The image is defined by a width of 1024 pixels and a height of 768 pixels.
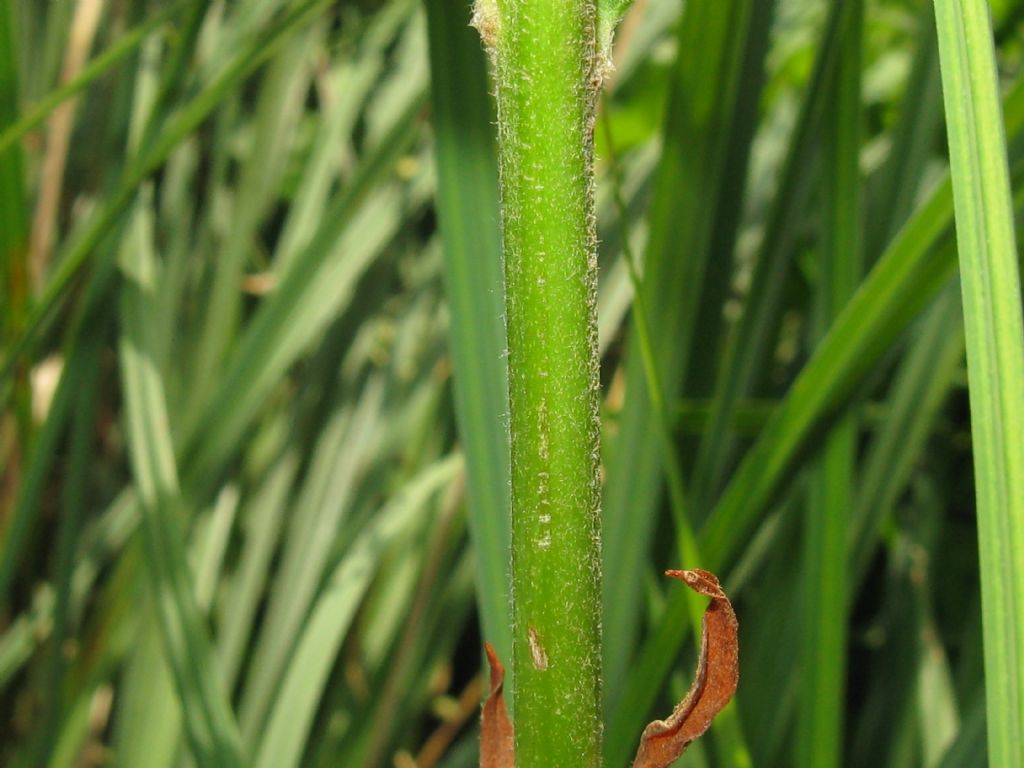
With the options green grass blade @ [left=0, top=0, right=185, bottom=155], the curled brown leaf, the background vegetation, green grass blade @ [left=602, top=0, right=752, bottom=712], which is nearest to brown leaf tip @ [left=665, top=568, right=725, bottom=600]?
the curled brown leaf

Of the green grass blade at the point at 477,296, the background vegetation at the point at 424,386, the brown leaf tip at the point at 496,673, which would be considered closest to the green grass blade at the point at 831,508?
the background vegetation at the point at 424,386

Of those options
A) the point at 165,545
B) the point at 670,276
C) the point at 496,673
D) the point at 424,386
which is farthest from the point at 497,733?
the point at 424,386

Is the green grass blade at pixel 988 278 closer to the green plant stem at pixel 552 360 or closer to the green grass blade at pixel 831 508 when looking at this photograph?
the green plant stem at pixel 552 360

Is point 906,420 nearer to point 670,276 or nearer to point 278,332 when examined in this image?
point 670,276

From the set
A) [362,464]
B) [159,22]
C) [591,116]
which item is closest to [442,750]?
[362,464]

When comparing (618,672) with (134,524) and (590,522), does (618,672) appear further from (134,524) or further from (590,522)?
(134,524)

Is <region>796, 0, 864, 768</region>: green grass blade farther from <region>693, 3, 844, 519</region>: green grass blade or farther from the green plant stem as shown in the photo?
the green plant stem
